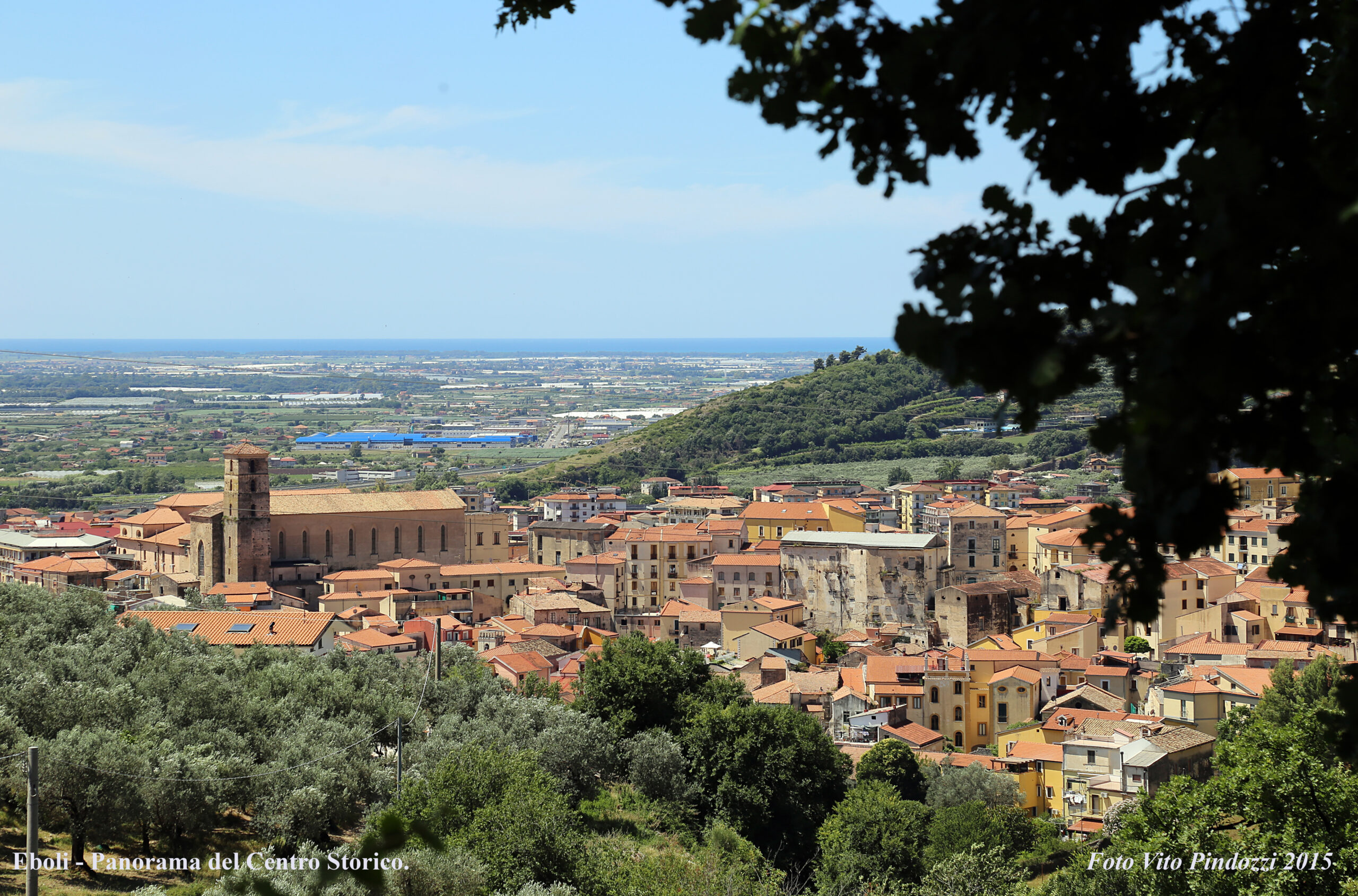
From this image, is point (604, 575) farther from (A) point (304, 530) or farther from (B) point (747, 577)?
(A) point (304, 530)

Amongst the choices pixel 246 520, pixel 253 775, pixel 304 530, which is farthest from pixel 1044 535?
pixel 253 775

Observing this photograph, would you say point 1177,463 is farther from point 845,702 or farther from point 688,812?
point 845,702

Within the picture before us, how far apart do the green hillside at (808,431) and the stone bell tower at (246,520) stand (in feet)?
149

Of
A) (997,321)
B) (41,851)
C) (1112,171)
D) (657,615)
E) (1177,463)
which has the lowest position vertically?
(657,615)

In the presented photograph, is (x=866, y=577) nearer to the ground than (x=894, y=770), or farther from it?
farther from it

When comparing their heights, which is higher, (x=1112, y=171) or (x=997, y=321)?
(x=1112, y=171)

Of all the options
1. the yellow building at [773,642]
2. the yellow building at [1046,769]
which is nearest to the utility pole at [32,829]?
the yellow building at [1046,769]

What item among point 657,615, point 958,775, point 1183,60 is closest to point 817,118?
point 1183,60

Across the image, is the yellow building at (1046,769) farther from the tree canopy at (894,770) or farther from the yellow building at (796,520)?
the yellow building at (796,520)

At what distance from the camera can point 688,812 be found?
2545cm

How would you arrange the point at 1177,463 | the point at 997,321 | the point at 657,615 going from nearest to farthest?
the point at 1177,463
the point at 997,321
the point at 657,615

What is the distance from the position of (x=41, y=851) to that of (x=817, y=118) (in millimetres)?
15991

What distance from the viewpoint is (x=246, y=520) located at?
170 ft

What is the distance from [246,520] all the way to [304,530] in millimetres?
3181
